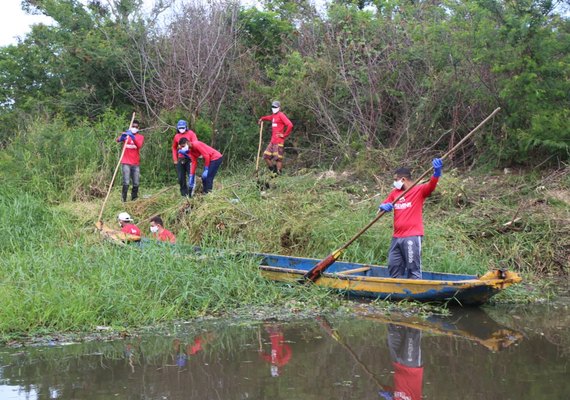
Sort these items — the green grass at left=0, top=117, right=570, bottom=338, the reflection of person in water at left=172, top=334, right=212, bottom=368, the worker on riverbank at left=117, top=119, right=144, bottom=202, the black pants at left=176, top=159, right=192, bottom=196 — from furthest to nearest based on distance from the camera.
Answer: the worker on riverbank at left=117, top=119, right=144, bottom=202, the black pants at left=176, top=159, right=192, bottom=196, the green grass at left=0, top=117, right=570, bottom=338, the reflection of person in water at left=172, top=334, right=212, bottom=368

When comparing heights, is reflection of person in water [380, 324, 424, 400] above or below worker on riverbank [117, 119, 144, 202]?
below

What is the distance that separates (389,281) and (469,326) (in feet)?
4.00

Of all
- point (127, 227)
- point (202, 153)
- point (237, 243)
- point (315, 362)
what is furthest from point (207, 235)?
point (315, 362)

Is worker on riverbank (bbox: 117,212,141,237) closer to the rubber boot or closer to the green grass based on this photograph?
the green grass

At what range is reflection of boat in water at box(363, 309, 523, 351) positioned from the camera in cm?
773

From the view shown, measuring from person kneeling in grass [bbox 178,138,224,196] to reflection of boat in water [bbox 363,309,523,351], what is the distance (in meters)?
5.69

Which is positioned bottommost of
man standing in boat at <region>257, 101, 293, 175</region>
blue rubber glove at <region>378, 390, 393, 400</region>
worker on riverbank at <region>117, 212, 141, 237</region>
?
blue rubber glove at <region>378, 390, 393, 400</region>

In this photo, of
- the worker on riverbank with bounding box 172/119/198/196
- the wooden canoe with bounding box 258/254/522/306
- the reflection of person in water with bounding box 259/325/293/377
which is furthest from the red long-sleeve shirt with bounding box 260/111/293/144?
the reflection of person in water with bounding box 259/325/293/377

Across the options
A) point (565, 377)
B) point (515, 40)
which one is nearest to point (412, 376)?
point (565, 377)

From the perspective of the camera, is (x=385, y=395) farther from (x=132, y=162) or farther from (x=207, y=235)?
(x=132, y=162)

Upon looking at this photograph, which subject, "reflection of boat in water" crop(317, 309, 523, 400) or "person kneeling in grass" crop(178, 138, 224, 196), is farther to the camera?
"person kneeling in grass" crop(178, 138, 224, 196)

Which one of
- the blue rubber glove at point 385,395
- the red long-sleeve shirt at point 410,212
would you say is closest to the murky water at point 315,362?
the blue rubber glove at point 385,395

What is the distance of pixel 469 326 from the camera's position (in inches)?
329

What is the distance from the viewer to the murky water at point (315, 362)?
600cm
